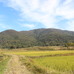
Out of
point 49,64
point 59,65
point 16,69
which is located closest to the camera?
point 16,69

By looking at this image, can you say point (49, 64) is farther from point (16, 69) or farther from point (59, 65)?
point (16, 69)

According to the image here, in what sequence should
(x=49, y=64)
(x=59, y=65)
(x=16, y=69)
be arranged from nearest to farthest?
(x=16, y=69)
(x=59, y=65)
(x=49, y=64)

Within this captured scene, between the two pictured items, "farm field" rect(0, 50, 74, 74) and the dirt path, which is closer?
"farm field" rect(0, 50, 74, 74)

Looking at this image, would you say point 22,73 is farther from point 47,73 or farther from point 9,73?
point 47,73

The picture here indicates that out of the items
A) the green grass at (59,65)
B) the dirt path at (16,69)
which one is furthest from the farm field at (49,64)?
the dirt path at (16,69)

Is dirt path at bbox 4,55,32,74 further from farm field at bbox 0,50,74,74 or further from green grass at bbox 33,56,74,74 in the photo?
green grass at bbox 33,56,74,74

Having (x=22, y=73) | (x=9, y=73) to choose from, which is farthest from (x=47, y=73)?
(x=9, y=73)

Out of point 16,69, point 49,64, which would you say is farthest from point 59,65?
point 16,69

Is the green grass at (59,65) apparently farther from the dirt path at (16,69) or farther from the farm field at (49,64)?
the dirt path at (16,69)

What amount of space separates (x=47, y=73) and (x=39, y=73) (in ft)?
3.59

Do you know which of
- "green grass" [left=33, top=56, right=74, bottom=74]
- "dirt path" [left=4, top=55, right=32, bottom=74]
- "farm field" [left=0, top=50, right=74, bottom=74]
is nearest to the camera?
"farm field" [left=0, top=50, right=74, bottom=74]

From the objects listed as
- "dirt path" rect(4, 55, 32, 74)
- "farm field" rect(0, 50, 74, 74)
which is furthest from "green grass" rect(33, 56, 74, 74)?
"dirt path" rect(4, 55, 32, 74)

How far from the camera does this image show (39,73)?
14633 mm

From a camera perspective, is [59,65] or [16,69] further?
[59,65]
